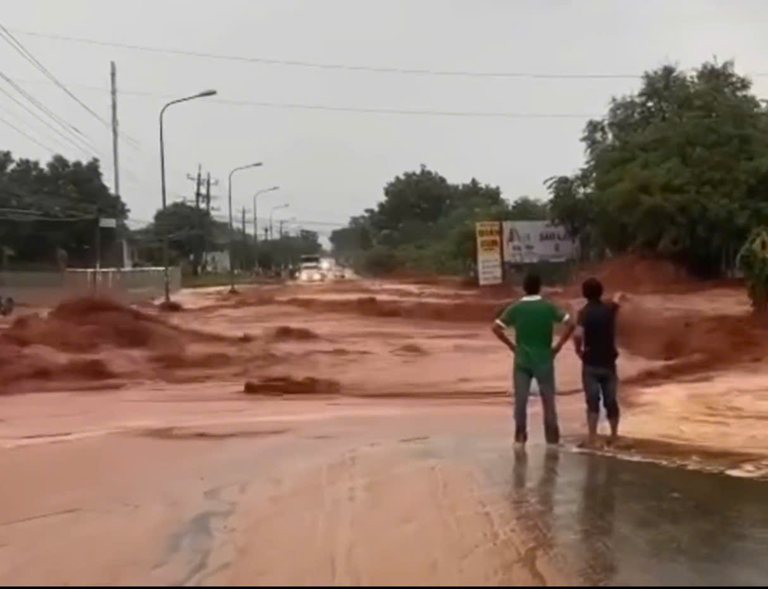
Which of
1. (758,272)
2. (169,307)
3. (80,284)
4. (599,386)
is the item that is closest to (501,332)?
(599,386)

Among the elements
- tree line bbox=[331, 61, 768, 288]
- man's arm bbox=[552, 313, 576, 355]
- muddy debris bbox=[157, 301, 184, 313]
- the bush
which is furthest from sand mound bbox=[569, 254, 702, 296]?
man's arm bbox=[552, 313, 576, 355]

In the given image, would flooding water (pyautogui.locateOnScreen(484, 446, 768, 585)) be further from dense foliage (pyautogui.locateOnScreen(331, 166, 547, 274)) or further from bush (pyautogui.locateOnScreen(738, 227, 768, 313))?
dense foliage (pyautogui.locateOnScreen(331, 166, 547, 274))

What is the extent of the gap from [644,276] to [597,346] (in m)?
43.0

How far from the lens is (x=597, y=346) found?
1312 cm

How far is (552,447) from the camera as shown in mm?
13359

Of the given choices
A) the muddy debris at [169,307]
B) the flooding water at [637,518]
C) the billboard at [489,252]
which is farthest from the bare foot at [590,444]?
the billboard at [489,252]

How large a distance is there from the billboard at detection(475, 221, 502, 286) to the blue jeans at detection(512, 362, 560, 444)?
1954 inches

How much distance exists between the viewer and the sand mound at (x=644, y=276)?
53062 millimetres

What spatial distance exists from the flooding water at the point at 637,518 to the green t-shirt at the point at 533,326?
96 centimetres

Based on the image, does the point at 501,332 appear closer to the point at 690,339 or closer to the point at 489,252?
the point at 690,339

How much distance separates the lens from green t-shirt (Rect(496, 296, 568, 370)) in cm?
1262

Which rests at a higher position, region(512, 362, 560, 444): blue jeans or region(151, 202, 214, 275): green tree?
region(151, 202, 214, 275): green tree

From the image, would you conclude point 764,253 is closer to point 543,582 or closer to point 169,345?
point 169,345

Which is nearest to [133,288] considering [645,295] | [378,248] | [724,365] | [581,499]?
[645,295]
